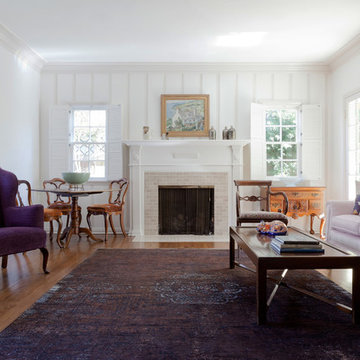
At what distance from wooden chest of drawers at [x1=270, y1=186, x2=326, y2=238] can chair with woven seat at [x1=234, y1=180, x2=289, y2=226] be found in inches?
6.0

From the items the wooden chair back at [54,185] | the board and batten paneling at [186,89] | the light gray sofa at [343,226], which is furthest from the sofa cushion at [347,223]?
the wooden chair back at [54,185]

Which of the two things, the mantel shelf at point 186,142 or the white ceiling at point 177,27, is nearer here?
the white ceiling at point 177,27

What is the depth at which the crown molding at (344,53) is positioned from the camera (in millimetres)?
4662

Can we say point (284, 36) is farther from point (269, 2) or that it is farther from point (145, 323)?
point (145, 323)

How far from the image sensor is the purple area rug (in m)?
1.70

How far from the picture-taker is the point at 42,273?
318 cm

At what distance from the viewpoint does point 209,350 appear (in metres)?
1.71

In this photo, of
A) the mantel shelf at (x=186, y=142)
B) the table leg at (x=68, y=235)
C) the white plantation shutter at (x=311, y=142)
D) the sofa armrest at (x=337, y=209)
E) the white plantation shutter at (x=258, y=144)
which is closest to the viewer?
the sofa armrest at (x=337, y=209)

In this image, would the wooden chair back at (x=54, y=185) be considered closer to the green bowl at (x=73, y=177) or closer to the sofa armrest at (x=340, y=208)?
the green bowl at (x=73, y=177)

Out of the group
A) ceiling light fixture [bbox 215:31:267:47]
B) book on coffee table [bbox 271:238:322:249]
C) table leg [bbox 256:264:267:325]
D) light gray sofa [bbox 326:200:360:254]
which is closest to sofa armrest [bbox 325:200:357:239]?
light gray sofa [bbox 326:200:360:254]

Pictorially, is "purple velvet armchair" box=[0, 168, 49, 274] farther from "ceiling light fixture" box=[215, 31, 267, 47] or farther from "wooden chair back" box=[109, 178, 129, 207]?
"ceiling light fixture" box=[215, 31, 267, 47]

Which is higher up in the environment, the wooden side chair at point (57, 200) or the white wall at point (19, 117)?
the white wall at point (19, 117)

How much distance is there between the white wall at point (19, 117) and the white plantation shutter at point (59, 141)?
0.26 m

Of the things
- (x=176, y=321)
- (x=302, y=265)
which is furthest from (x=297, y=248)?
(x=176, y=321)
